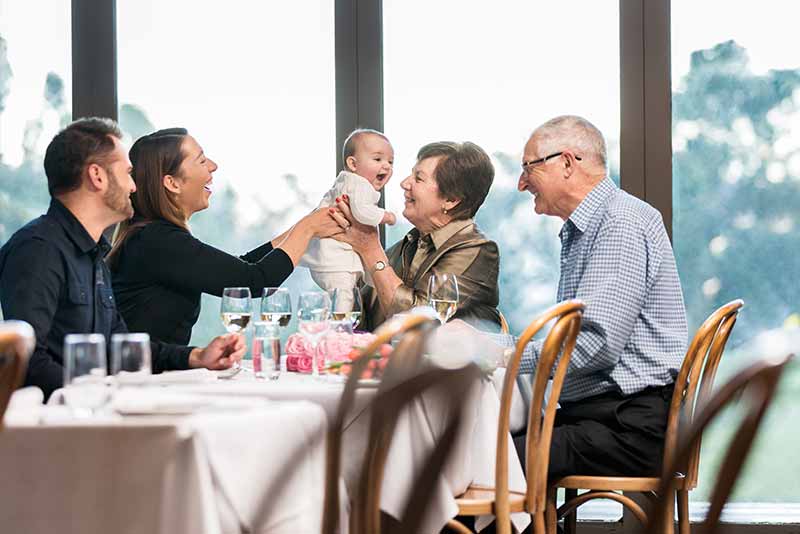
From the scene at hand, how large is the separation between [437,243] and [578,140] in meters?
0.86

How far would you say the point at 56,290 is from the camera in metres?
2.69

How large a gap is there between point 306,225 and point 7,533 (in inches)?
99.6

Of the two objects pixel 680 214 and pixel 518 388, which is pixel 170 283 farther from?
pixel 680 214

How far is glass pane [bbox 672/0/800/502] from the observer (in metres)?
4.14

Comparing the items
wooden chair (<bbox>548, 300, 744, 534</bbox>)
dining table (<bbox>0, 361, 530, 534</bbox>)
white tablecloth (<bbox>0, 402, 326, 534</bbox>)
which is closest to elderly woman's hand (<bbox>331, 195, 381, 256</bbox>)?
wooden chair (<bbox>548, 300, 744, 534</bbox>)

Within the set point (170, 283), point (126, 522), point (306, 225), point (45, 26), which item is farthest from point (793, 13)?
point (126, 522)

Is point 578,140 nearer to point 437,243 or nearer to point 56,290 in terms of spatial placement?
point 437,243

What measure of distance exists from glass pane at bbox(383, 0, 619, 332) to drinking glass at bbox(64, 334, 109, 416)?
2683 mm

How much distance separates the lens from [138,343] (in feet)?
5.85

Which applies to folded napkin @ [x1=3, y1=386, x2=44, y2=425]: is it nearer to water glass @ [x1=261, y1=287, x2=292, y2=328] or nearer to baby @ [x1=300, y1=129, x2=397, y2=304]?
water glass @ [x1=261, y1=287, x2=292, y2=328]

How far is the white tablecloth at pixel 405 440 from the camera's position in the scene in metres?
2.13

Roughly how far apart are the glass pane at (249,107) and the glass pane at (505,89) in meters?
0.30

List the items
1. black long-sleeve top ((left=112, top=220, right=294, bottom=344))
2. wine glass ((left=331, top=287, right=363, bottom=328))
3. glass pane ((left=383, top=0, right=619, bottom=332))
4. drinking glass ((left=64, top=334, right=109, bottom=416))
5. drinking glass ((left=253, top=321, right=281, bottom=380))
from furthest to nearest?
glass pane ((left=383, top=0, right=619, bottom=332)) → black long-sleeve top ((left=112, top=220, right=294, bottom=344)) → wine glass ((left=331, top=287, right=363, bottom=328)) → drinking glass ((left=253, top=321, right=281, bottom=380)) → drinking glass ((left=64, top=334, right=109, bottom=416))

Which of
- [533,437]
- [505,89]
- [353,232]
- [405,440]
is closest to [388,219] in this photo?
[353,232]
